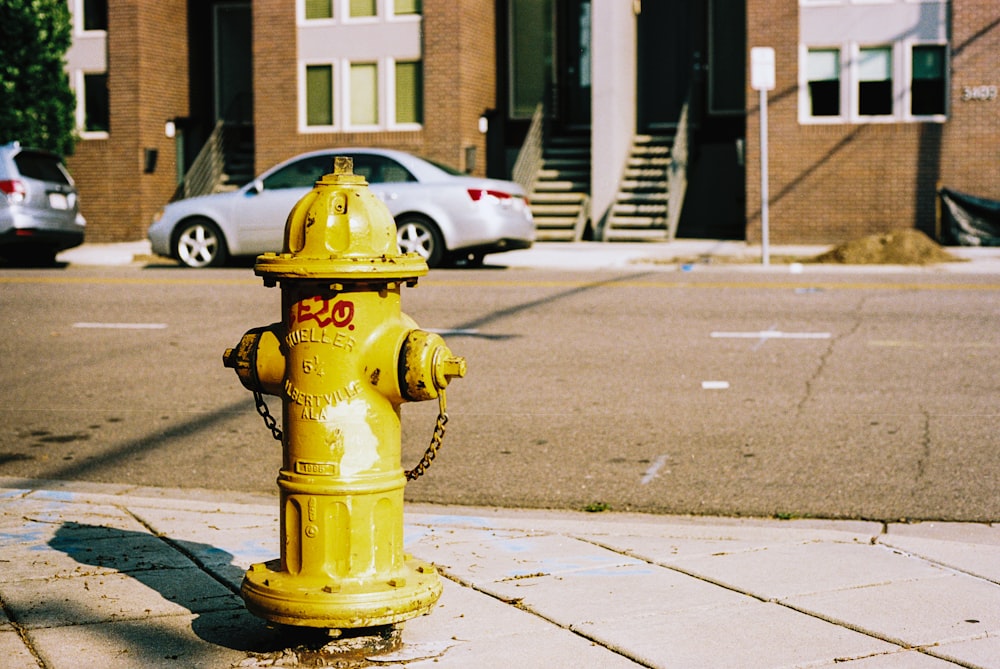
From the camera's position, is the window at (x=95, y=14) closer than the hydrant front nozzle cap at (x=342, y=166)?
No

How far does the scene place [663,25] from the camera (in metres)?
29.3

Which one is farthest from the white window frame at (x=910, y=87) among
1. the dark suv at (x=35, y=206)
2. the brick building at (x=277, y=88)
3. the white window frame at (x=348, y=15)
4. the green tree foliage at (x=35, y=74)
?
the green tree foliage at (x=35, y=74)

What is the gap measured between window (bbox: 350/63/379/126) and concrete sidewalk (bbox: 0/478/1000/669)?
21.8 metres

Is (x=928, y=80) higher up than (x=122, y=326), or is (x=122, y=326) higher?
(x=928, y=80)

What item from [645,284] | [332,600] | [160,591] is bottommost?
[160,591]

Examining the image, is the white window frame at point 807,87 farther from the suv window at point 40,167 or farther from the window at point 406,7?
the suv window at point 40,167

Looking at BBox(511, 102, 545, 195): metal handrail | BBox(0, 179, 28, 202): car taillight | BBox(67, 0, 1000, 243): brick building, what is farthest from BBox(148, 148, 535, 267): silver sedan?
BBox(511, 102, 545, 195): metal handrail

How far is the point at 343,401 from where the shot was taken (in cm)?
→ 381

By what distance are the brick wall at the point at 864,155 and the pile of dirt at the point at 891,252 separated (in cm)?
453

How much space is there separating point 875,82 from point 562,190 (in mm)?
5998

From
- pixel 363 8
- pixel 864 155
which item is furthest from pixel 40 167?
pixel 864 155

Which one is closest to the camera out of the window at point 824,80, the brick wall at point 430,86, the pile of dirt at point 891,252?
the pile of dirt at point 891,252

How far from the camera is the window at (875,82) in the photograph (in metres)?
24.1

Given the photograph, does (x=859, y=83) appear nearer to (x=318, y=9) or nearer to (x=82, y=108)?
(x=318, y=9)
